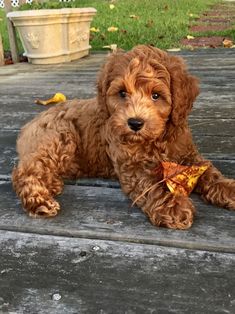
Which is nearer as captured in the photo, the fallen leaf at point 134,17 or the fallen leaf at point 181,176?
the fallen leaf at point 181,176

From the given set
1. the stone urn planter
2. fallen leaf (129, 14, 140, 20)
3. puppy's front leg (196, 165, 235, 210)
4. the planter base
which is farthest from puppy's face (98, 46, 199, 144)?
fallen leaf (129, 14, 140, 20)

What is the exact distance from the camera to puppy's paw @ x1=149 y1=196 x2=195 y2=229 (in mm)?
2256

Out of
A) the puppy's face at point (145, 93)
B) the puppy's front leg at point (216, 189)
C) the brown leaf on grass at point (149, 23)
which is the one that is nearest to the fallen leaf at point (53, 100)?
the puppy's face at point (145, 93)

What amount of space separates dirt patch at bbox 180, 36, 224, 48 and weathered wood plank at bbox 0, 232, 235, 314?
6.33 metres

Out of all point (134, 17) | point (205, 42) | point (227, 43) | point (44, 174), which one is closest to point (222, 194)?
point (44, 174)

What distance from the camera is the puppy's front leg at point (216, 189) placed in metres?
2.45

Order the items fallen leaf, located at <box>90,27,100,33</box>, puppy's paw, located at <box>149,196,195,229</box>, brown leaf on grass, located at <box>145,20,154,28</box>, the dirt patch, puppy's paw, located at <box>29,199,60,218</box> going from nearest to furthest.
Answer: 1. puppy's paw, located at <box>149,196,195,229</box>
2. puppy's paw, located at <box>29,199,60,218</box>
3. the dirt patch
4. fallen leaf, located at <box>90,27,100,33</box>
5. brown leaf on grass, located at <box>145,20,154,28</box>

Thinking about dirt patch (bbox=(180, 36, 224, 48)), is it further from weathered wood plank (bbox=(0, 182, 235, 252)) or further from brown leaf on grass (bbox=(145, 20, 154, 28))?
weathered wood plank (bbox=(0, 182, 235, 252))

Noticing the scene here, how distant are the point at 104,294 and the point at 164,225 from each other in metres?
0.58

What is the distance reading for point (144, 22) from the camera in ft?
31.8

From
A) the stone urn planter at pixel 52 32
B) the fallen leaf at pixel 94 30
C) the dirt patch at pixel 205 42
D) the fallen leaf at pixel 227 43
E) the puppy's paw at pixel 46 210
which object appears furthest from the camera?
the fallen leaf at pixel 94 30

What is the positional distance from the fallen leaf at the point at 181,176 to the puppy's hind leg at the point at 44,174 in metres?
0.61

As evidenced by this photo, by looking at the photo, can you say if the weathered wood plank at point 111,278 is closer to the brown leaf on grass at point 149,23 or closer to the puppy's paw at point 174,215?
the puppy's paw at point 174,215

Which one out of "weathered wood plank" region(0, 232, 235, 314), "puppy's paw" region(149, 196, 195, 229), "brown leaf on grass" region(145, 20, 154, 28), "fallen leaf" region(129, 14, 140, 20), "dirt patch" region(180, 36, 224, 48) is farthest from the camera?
"fallen leaf" region(129, 14, 140, 20)
